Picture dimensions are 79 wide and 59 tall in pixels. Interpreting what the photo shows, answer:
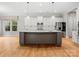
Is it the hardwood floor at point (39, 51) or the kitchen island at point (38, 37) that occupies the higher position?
the kitchen island at point (38, 37)

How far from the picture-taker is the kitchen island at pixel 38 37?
7.77 meters

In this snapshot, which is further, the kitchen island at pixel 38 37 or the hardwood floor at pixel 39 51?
the kitchen island at pixel 38 37

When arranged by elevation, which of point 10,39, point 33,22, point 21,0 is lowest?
point 10,39

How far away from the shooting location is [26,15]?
935 centimetres

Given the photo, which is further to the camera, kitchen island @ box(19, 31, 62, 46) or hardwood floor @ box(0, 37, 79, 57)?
kitchen island @ box(19, 31, 62, 46)

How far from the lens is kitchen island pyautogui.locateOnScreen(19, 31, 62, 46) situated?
7.77 m

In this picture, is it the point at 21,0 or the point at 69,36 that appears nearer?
the point at 21,0

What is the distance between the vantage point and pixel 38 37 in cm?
785

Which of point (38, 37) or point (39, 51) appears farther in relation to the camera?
point (38, 37)

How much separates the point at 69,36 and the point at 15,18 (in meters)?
4.02

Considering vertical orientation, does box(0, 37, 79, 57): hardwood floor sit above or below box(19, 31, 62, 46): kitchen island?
below

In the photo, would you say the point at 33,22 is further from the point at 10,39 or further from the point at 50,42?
the point at 50,42

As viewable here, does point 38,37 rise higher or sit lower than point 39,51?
higher

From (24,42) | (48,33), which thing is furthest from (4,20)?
(48,33)
